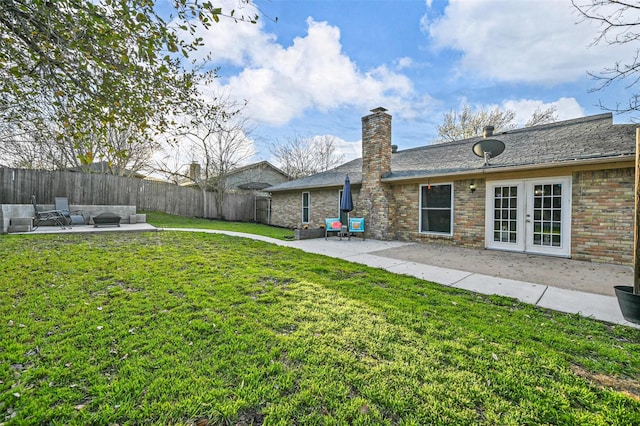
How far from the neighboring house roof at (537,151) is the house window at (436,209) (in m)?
0.69

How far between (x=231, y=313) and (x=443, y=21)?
9.96 m

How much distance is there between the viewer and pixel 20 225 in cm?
841

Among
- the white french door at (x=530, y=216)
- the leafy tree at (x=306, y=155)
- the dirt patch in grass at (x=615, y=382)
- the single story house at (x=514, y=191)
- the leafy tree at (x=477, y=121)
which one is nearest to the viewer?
the dirt patch in grass at (x=615, y=382)

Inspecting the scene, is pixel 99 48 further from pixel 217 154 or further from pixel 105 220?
pixel 217 154

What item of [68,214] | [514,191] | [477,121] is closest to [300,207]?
[514,191]

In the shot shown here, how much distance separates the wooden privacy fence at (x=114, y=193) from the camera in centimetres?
1080

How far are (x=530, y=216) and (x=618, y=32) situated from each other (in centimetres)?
453

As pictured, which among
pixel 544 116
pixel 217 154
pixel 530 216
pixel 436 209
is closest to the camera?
pixel 530 216

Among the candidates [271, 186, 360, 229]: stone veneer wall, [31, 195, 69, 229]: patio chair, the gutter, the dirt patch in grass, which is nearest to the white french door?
the gutter

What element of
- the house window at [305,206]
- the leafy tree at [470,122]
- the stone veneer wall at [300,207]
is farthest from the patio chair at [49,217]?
the leafy tree at [470,122]

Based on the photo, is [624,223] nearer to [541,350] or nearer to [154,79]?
[541,350]

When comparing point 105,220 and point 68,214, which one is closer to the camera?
point 105,220

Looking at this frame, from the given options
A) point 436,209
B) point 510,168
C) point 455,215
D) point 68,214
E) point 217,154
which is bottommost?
point 68,214

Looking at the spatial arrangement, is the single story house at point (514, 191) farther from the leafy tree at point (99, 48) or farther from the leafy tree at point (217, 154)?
the leafy tree at point (217, 154)
